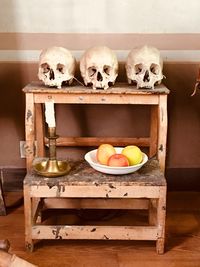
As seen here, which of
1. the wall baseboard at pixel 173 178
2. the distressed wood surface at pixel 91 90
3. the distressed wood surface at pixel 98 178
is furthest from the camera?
the wall baseboard at pixel 173 178

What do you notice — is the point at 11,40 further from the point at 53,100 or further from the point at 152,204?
the point at 152,204

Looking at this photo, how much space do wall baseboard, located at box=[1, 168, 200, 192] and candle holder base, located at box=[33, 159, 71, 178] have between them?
24.5 inches

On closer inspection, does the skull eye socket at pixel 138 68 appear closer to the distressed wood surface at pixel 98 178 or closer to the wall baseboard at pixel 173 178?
the distressed wood surface at pixel 98 178

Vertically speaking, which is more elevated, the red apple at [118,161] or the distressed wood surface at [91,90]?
the distressed wood surface at [91,90]

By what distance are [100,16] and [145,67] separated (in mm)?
531

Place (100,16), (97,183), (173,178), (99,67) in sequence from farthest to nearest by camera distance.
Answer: (173,178), (100,16), (99,67), (97,183)

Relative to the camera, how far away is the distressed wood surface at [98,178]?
5.49 ft

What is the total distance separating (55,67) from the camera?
1801 mm

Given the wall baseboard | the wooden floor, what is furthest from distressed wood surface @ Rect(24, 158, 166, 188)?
the wall baseboard

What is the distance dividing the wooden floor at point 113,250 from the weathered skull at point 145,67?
0.71 metres

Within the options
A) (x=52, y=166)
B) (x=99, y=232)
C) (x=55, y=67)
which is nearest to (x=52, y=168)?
(x=52, y=166)

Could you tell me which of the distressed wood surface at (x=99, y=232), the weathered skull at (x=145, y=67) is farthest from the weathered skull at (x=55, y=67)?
the distressed wood surface at (x=99, y=232)

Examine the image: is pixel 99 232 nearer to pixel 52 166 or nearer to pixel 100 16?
pixel 52 166

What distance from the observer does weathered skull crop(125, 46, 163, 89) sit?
180cm
